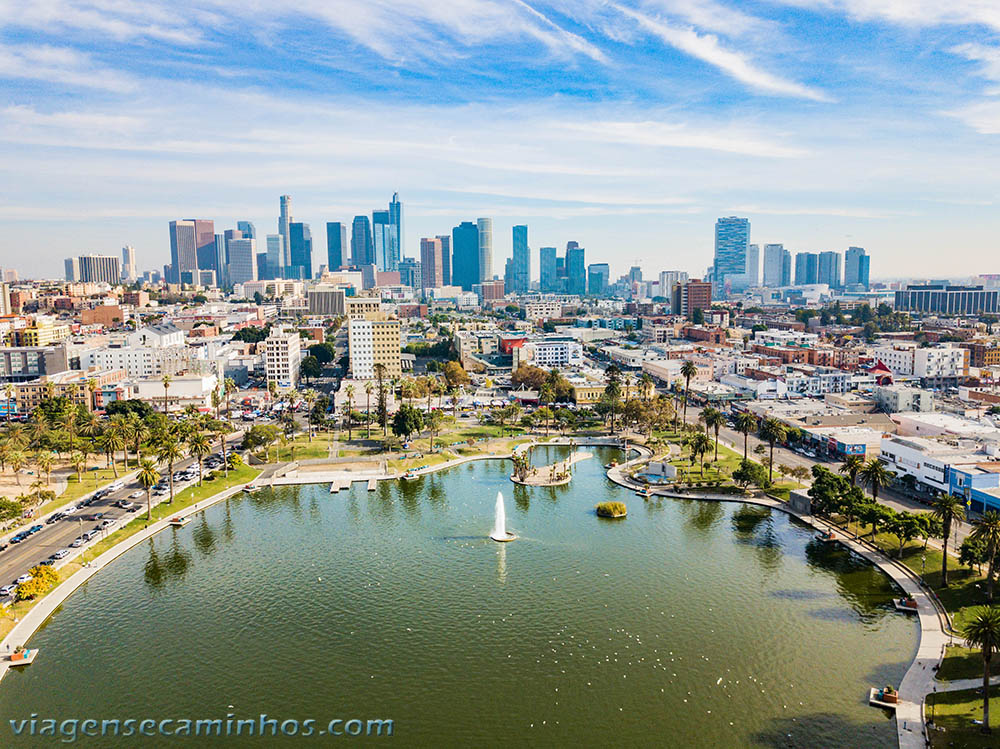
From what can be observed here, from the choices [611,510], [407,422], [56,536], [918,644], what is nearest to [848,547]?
[918,644]

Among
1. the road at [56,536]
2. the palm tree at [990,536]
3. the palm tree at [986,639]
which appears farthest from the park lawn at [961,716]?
the road at [56,536]

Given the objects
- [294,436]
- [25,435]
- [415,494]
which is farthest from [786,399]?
[25,435]

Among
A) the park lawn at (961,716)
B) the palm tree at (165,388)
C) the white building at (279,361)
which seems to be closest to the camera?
the park lawn at (961,716)

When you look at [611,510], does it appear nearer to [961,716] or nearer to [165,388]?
[961,716]

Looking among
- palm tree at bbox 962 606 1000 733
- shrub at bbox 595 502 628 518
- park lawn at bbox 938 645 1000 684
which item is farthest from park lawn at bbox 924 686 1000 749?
shrub at bbox 595 502 628 518

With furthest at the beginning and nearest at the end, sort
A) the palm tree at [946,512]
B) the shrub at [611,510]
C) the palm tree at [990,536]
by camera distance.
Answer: the shrub at [611,510] → the palm tree at [946,512] → the palm tree at [990,536]

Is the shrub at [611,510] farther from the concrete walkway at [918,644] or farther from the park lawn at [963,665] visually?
the park lawn at [963,665]
